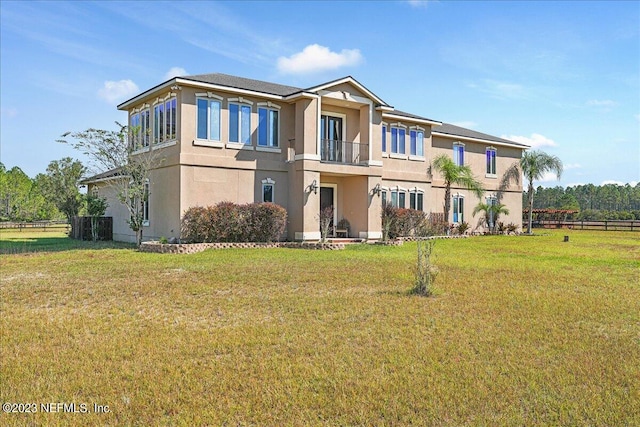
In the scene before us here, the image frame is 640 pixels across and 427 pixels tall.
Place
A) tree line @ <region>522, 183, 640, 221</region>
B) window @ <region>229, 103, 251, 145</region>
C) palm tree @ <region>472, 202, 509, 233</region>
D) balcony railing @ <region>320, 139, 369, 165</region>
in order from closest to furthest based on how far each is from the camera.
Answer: window @ <region>229, 103, 251, 145</region>, balcony railing @ <region>320, 139, 369, 165</region>, palm tree @ <region>472, 202, 509, 233</region>, tree line @ <region>522, 183, 640, 221</region>

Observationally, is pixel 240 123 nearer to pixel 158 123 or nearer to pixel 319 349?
pixel 158 123

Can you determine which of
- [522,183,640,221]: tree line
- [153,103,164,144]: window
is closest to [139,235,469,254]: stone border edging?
[153,103,164,144]: window

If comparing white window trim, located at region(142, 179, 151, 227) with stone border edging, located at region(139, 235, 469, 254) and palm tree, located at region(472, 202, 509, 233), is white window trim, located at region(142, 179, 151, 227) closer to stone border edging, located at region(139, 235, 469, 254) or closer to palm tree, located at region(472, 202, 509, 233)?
stone border edging, located at region(139, 235, 469, 254)

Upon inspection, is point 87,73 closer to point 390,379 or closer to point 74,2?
point 74,2

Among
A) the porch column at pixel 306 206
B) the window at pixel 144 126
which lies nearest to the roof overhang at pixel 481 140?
the porch column at pixel 306 206

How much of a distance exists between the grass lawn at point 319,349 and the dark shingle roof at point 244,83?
1097cm

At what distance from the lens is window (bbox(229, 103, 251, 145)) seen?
20906 millimetres

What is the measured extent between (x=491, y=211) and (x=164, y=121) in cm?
2162

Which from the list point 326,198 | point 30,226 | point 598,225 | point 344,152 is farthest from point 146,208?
point 598,225

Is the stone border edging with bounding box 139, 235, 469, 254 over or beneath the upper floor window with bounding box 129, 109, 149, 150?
beneath

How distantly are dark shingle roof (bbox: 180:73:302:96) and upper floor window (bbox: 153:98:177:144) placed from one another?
157 cm

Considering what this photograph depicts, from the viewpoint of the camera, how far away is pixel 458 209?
31141mm

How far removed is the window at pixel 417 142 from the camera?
27.6 metres

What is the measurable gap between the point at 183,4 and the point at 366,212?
40.7ft
